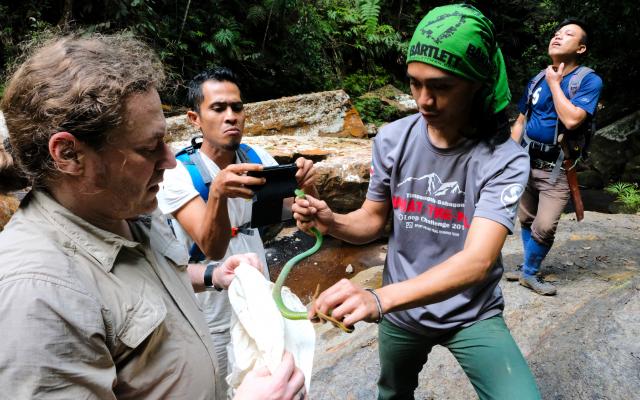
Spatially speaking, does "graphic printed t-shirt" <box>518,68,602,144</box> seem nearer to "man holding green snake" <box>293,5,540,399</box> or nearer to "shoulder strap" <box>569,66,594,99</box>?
"shoulder strap" <box>569,66,594,99</box>

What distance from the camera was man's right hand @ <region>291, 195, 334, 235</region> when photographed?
5.82 ft

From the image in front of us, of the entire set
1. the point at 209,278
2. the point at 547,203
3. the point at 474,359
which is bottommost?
the point at 547,203

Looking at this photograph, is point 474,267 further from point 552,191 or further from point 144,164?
point 552,191

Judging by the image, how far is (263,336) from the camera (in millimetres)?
1256

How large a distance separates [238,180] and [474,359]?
1.27m

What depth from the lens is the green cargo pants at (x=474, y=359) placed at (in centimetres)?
162

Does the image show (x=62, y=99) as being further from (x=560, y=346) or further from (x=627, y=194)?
(x=627, y=194)

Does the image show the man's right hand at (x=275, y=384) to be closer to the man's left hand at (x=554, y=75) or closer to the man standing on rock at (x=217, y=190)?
the man standing on rock at (x=217, y=190)

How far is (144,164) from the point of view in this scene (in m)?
1.20

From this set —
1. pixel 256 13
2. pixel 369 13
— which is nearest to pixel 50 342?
pixel 256 13

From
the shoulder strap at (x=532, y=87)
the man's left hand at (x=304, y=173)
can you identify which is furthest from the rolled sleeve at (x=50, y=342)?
the shoulder strap at (x=532, y=87)

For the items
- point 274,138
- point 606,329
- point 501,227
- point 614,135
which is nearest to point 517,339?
point 606,329

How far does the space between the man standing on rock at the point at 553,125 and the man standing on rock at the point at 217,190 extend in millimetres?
2472

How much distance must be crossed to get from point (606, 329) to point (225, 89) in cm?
286
